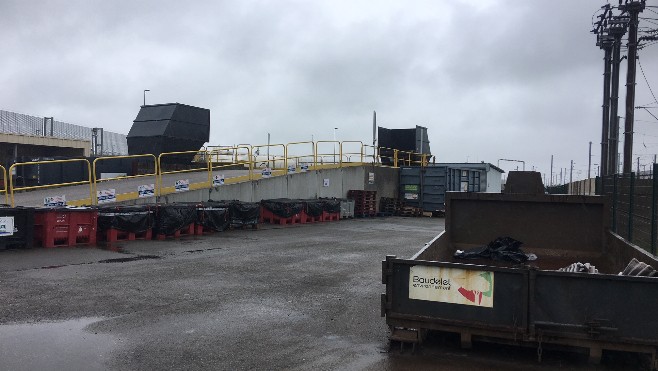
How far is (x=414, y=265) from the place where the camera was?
17.5 feet

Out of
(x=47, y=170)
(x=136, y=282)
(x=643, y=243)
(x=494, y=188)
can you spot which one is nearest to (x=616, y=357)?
(x=643, y=243)

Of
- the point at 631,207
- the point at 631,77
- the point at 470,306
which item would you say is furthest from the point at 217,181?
the point at 631,77

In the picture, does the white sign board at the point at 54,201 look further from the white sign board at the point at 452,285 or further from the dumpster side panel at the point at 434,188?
the dumpster side panel at the point at 434,188

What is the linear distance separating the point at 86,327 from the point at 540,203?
7.42 m

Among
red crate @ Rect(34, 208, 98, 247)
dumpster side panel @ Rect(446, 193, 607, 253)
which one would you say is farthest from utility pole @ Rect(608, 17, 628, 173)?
red crate @ Rect(34, 208, 98, 247)

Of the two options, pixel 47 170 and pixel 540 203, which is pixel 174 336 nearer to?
pixel 540 203

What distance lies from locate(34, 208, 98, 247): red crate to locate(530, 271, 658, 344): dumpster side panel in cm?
1178

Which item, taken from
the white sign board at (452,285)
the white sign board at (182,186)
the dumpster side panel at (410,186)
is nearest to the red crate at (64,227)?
the white sign board at (182,186)

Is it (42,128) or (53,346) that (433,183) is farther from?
(42,128)

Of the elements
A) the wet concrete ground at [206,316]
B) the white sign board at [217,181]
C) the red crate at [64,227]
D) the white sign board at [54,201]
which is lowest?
the wet concrete ground at [206,316]

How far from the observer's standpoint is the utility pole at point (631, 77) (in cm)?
2083

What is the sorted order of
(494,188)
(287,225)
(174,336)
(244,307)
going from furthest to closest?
(494,188) → (287,225) → (244,307) → (174,336)

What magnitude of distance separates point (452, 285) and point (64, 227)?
1108 centimetres

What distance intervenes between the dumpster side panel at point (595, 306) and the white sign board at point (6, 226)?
1179cm
